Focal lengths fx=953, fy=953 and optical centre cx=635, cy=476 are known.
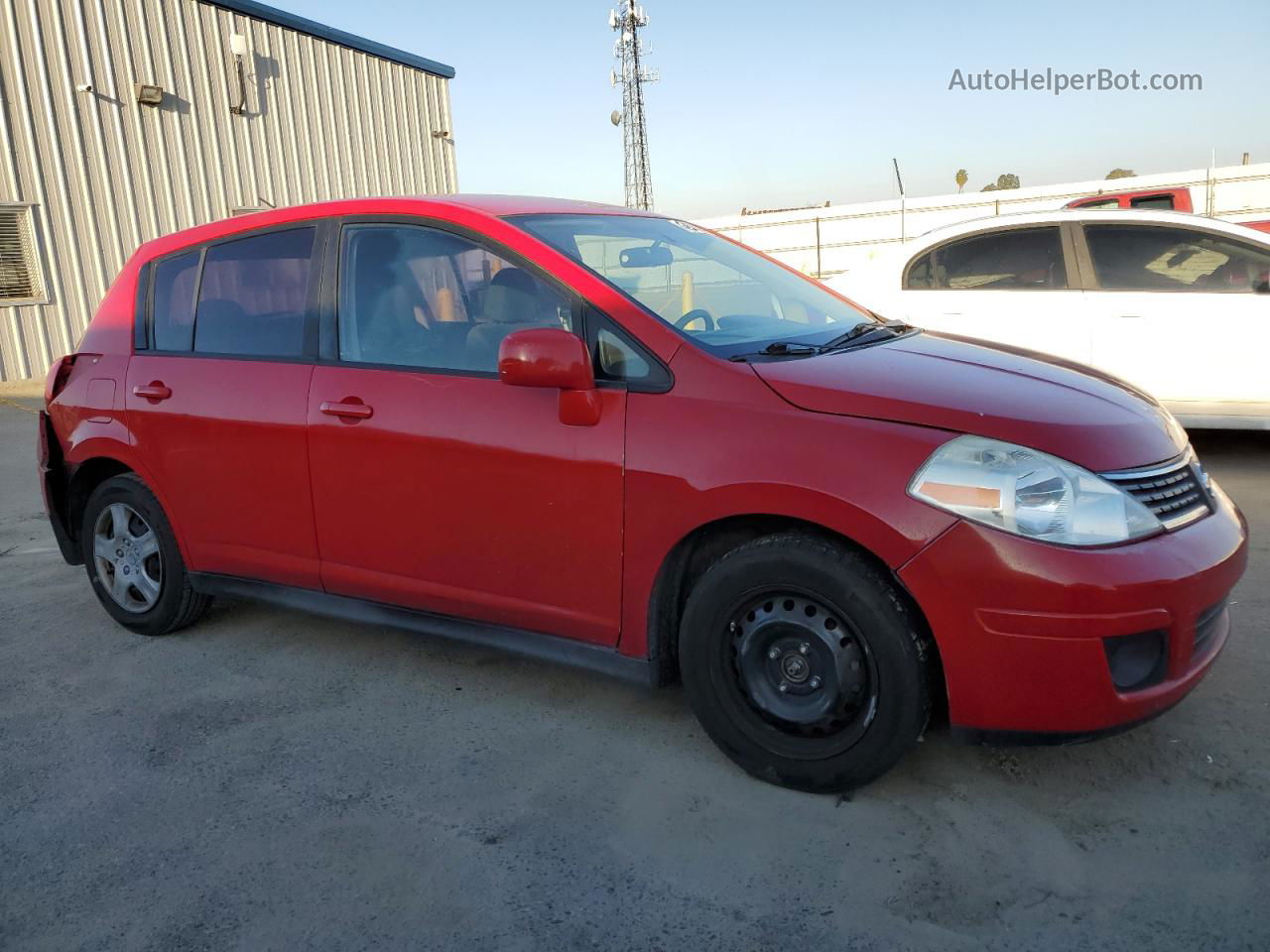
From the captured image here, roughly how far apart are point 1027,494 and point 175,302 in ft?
10.8

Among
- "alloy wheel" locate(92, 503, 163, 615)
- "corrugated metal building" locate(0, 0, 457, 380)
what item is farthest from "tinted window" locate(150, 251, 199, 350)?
"corrugated metal building" locate(0, 0, 457, 380)

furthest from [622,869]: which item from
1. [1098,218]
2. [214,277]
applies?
[1098,218]

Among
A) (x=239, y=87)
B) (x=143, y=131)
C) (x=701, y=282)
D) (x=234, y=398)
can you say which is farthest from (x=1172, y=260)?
(x=239, y=87)

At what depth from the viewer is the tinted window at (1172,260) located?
227 inches

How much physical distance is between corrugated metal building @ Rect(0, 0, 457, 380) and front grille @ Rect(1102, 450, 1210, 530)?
12563 millimetres

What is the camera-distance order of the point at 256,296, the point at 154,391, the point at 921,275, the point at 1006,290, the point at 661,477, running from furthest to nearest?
the point at 921,275 → the point at 1006,290 → the point at 154,391 → the point at 256,296 → the point at 661,477

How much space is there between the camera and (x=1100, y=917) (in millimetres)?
2080

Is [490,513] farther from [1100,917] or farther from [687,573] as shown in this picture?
[1100,917]

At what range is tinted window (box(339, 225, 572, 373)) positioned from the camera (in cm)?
300

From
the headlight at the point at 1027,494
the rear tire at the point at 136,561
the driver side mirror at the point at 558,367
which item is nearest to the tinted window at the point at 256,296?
the rear tire at the point at 136,561

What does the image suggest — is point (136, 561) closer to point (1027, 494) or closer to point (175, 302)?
point (175, 302)

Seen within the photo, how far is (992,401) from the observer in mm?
2494

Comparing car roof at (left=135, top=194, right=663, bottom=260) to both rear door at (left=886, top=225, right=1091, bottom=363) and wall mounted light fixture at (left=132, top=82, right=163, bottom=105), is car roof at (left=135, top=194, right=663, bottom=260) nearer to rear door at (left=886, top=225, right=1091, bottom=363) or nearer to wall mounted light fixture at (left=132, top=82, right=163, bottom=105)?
rear door at (left=886, top=225, right=1091, bottom=363)

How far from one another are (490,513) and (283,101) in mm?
13456
